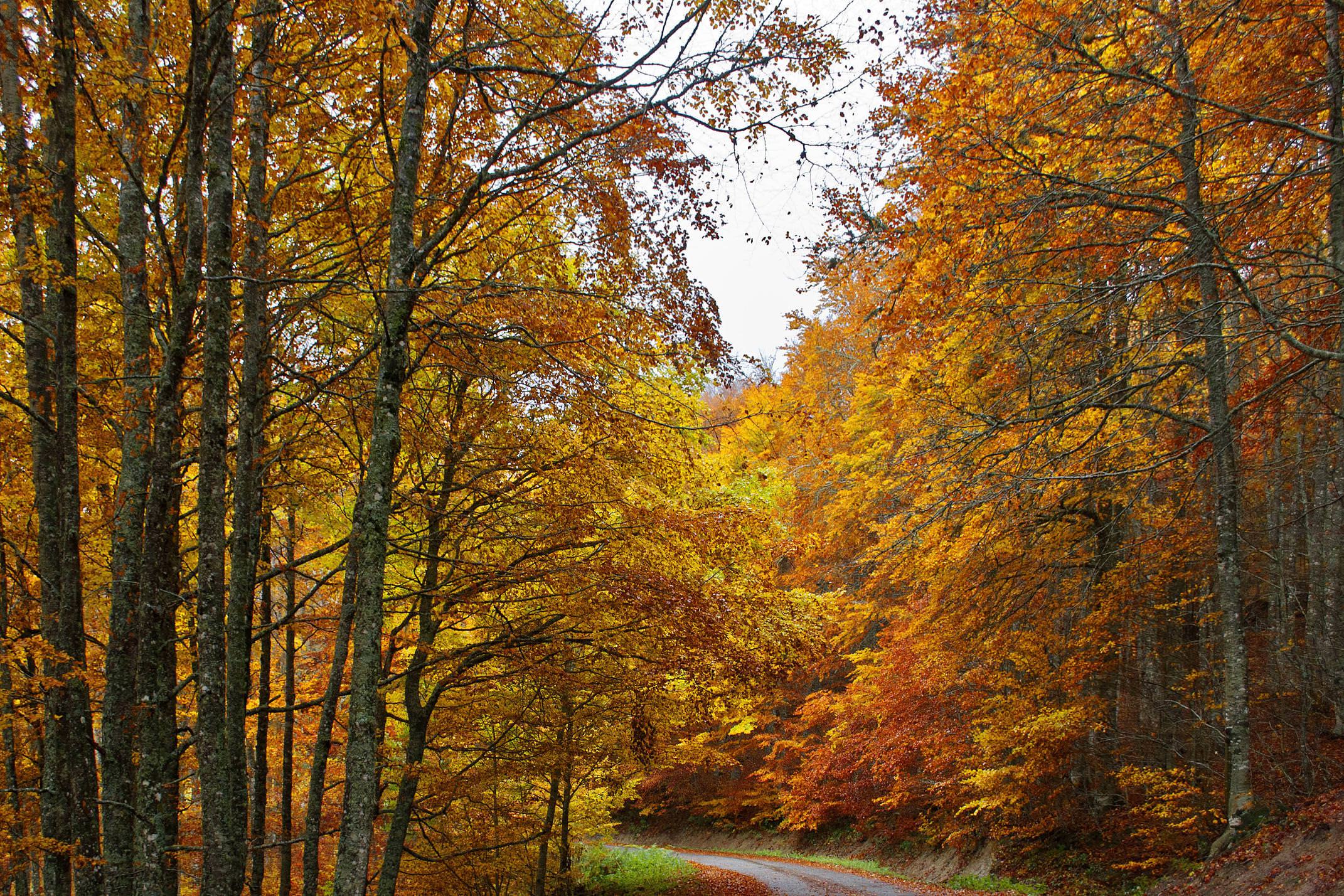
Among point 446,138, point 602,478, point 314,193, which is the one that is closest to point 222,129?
point 446,138

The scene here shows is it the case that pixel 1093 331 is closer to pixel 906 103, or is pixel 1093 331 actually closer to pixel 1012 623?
pixel 906 103

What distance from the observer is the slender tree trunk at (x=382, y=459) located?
17.3 feet

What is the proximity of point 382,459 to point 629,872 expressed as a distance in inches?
530

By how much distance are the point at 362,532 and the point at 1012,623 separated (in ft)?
33.0

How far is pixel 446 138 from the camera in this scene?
6.86 meters

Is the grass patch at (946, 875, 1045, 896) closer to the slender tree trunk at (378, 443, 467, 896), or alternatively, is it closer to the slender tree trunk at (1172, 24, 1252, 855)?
the slender tree trunk at (1172, 24, 1252, 855)

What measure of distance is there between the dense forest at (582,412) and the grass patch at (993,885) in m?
0.82

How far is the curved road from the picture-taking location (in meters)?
12.9

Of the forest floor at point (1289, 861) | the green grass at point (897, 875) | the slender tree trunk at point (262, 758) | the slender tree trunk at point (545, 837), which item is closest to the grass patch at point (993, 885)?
the green grass at point (897, 875)

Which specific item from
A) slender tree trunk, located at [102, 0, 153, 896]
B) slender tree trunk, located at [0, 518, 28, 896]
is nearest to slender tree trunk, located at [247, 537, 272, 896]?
slender tree trunk, located at [0, 518, 28, 896]

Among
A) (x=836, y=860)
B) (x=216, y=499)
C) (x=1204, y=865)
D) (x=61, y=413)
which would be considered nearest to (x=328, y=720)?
(x=216, y=499)

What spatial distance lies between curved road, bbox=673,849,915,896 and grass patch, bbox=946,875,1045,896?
45.0 inches

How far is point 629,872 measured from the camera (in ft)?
52.7

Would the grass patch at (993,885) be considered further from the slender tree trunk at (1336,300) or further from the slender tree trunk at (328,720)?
the slender tree trunk at (328,720)
